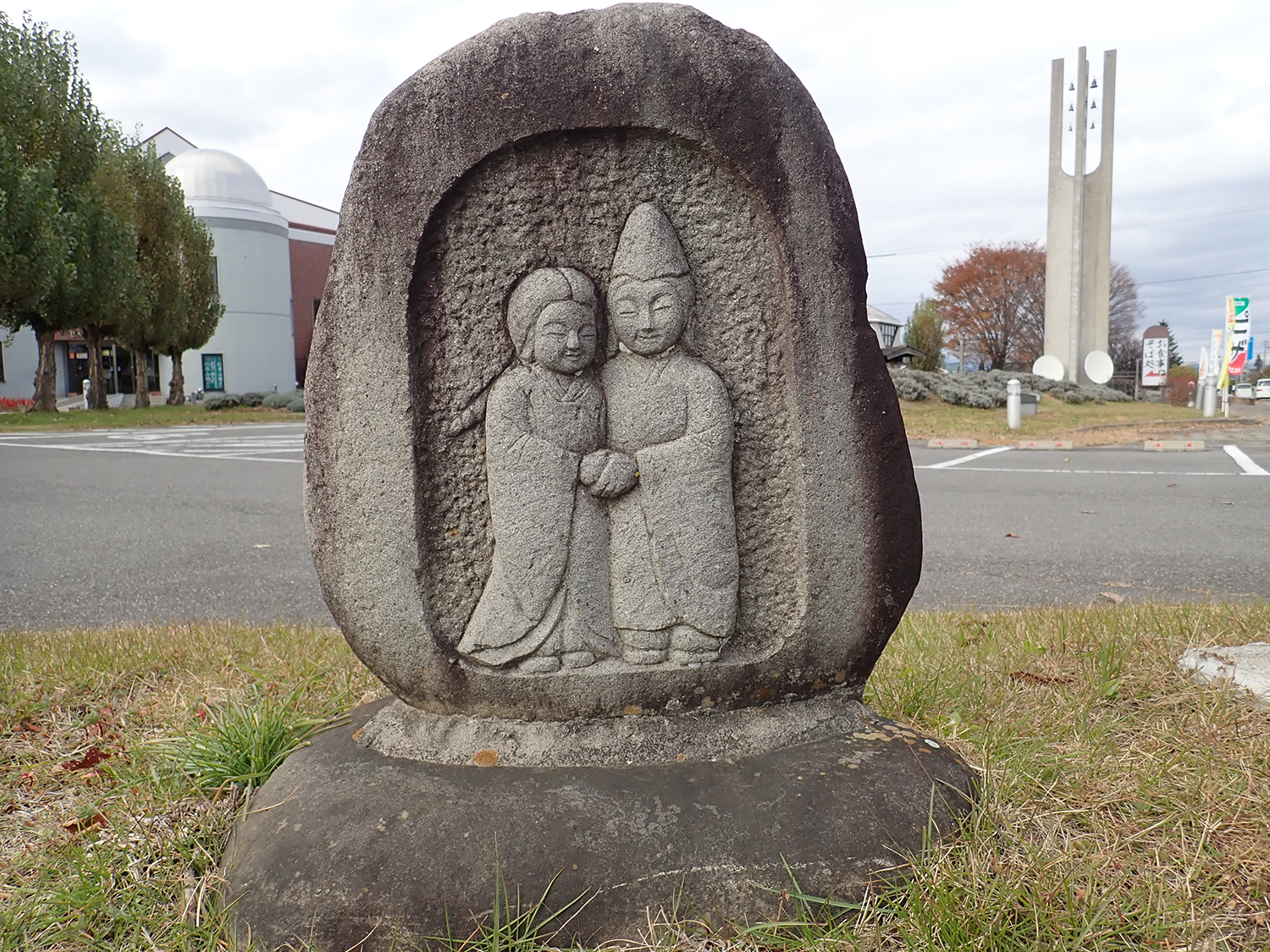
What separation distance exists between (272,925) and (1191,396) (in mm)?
30578

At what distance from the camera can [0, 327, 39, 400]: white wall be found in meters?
29.0

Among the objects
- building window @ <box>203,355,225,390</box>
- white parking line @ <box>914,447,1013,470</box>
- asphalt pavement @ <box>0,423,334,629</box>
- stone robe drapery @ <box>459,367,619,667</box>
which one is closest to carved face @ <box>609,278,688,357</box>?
stone robe drapery @ <box>459,367,619,667</box>

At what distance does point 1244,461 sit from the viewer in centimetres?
935

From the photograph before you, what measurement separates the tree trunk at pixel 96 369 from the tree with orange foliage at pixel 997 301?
30.1 meters

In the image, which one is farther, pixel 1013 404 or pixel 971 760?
pixel 1013 404

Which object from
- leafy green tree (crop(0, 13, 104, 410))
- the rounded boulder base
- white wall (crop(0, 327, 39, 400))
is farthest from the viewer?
white wall (crop(0, 327, 39, 400))

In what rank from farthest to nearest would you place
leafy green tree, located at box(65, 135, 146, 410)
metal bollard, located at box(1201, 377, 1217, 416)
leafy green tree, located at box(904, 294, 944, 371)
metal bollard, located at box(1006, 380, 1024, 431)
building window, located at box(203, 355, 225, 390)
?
leafy green tree, located at box(904, 294, 944, 371) → building window, located at box(203, 355, 225, 390) → metal bollard, located at box(1201, 377, 1217, 416) → leafy green tree, located at box(65, 135, 146, 410) → metal bollard, located at box(1006, 380, 1024, 431)

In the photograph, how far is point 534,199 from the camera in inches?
73.2

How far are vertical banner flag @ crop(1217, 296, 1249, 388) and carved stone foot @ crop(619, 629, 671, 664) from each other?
19865 mm

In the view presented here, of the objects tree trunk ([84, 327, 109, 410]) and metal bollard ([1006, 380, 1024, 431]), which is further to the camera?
tree trunk ([84, 327, 109, 410])

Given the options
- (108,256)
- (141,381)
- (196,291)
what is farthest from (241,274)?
(108,256)

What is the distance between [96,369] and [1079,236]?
86.1 feet

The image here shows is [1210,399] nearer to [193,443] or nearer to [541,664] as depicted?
[193,443]

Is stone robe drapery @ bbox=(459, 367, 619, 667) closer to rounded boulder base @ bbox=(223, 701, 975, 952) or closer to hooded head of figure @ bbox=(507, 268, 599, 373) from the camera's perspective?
hooded head of figure @ bbox=(507, 268, 599, 373)
